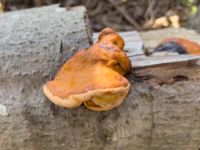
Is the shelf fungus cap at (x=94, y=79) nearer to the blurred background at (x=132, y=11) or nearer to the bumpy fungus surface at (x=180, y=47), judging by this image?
the bumpy fungus surface at (x=180, y=47)

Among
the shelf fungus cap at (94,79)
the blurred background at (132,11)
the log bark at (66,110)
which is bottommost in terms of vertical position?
the blurred background at (132,11)

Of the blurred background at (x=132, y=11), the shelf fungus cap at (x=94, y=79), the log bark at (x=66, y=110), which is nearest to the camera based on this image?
the shelf fungus cap at (x=94, y=79)

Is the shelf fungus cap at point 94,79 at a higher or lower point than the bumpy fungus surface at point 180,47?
higher

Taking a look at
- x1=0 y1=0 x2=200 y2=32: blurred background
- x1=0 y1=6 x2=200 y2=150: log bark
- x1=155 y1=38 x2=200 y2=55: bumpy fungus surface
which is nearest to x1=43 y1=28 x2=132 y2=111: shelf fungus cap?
x1=0 y1=6 x2=200 y2=150: log bark

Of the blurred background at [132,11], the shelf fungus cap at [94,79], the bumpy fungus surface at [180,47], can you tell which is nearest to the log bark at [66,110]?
the shelf fungus cap at [94,79]

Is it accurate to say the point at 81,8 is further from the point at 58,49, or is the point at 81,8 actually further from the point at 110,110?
the point at 110,110

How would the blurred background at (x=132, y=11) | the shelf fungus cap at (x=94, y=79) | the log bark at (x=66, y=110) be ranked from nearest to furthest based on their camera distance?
the shelf fungus cap at (x=94, y=79) → the log bark at (x=66, y=110) → the blurred background at (x=132, y=11)

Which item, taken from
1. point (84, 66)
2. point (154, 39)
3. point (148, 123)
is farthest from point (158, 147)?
point (154, 39)
